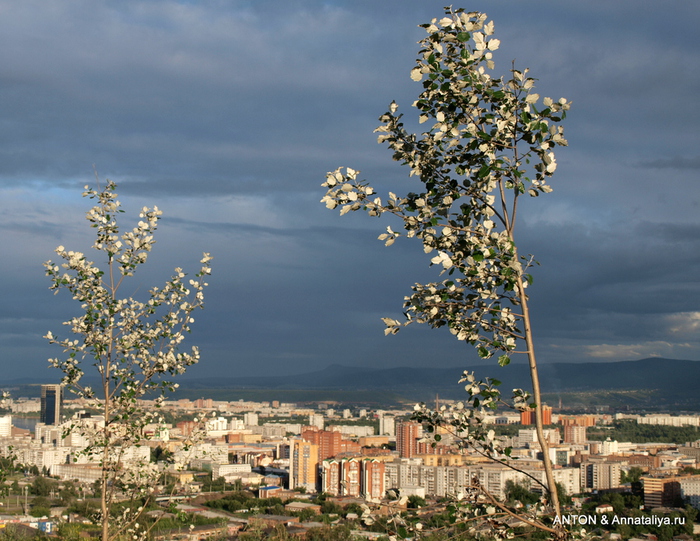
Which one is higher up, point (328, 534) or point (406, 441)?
point (328, 534)

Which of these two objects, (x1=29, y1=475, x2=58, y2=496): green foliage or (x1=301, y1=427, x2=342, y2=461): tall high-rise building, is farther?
(x1=301, y1=427, x2=342, y2=461): tall high-rise building

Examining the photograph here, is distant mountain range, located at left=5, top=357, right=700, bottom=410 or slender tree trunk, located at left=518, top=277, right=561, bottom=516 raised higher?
slender tree trunk, located at left=518, top=277, right=561, bottom=516

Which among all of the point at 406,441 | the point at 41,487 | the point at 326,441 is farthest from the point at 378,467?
the point at 406,441

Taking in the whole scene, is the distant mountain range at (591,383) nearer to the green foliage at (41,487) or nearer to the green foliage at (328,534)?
the green foliage at (41,487)

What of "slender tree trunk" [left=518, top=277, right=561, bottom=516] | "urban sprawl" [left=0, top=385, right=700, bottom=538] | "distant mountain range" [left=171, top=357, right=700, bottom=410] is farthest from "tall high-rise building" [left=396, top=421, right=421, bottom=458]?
"distant mountain range" [left=171, top=357, right=700, bottom=410]

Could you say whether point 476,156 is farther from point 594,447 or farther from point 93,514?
point 594,447

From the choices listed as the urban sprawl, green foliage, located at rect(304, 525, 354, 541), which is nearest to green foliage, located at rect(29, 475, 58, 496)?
the urban sprawl

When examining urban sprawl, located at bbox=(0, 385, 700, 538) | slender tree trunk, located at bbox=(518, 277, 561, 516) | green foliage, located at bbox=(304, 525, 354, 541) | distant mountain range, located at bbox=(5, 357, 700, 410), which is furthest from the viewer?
distant mountain range, located at bbox=(5, 357, 700, 410)

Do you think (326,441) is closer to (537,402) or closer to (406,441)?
(406,441)

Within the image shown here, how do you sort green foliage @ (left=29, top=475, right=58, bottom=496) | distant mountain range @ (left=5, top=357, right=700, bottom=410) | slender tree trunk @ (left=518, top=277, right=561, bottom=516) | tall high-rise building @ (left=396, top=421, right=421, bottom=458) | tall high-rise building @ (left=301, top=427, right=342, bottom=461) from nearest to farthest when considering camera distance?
slender tree trunk @ (left=518, top=277, right=561, bottom=516) < green foliage @ (left=29, top=475, right=58, bottom=496) < tall high-rise building @ (left=301, top=427, right=342, bottom=461) < tall high-rise building @ (left=396, top=421, right=421, bottom=458) < distant mountain range @ (left=5, top=357, right=700, bottom=410)

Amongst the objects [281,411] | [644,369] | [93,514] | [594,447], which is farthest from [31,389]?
[644,369]

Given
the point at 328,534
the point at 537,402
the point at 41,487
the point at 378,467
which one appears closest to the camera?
the point at 537,402

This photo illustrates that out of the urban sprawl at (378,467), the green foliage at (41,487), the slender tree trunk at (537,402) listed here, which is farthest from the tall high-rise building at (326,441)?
the slender tree trunk at (537,402)

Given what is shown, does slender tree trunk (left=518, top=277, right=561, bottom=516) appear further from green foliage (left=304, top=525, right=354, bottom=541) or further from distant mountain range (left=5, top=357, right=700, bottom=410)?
distant mountain range (left=5, top=357, right=700, bottom=410)
